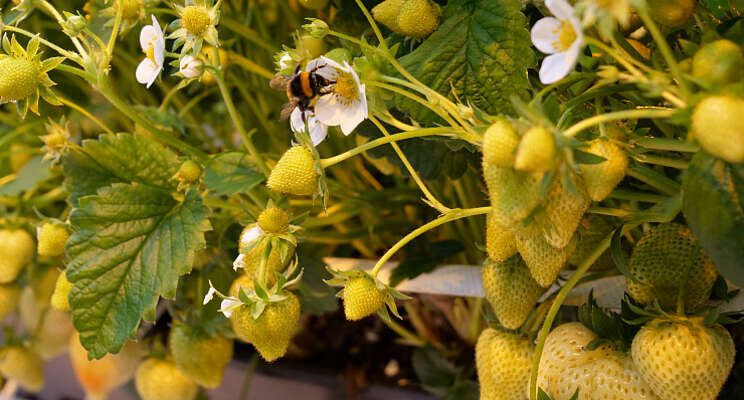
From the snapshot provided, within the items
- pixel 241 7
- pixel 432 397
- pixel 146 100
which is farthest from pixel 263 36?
pixel 432 397

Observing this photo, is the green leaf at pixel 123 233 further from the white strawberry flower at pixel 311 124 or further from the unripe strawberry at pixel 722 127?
the unripe strawberry at pixel 722 127

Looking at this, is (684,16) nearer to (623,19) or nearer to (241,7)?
(623,19)

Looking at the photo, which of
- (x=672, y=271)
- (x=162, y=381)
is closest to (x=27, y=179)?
(x=162, y=381)

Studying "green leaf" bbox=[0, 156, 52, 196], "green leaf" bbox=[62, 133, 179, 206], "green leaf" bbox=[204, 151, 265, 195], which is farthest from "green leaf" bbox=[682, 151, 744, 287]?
"green leaf" bbox=[0, 156, 52, 196]

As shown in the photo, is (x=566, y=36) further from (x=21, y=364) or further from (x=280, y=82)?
(x=21, y=364)

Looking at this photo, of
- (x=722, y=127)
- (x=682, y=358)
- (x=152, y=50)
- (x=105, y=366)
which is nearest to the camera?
(x=722, y=127)

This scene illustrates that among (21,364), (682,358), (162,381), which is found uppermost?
(682,358)
